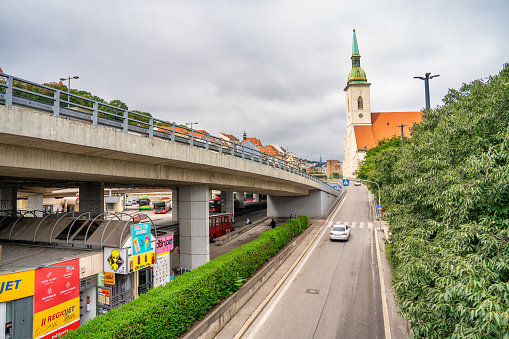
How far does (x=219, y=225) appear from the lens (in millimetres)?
33000

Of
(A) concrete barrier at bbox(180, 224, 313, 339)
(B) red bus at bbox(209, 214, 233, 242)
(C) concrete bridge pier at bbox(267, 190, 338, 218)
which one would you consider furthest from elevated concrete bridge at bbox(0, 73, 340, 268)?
(C) concrete bridge pier at bbox(267, 190, 338, 218)

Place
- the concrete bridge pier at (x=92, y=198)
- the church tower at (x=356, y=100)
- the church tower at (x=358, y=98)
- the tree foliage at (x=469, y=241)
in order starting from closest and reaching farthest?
the tree foliage at (x=469, y=241) → the concrete bridge pier at (x=92, y=198) → the church tower at (x=356, y=100) → the church tower at (x=358, y=98)

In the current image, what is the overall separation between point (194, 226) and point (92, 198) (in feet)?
27.1

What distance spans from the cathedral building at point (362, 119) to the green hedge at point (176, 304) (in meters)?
94.5

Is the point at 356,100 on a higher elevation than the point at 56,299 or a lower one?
higher

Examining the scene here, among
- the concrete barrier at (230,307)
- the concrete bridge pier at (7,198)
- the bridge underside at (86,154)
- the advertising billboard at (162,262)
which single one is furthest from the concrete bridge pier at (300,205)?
the concrete bridge pier at (7,198)

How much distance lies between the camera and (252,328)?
11.4m

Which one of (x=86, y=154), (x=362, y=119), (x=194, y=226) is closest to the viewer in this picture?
(x=86, y=154)

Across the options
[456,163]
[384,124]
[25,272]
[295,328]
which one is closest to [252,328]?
[295,328]

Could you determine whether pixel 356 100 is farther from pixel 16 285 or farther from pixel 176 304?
pixel 16 285

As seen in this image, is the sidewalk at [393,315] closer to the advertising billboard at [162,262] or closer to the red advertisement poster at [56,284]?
the advertising billboard at [162,262]

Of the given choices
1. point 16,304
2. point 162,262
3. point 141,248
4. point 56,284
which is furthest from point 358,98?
point 16,304

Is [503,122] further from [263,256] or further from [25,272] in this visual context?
[263,256]

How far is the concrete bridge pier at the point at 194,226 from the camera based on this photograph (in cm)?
1877
